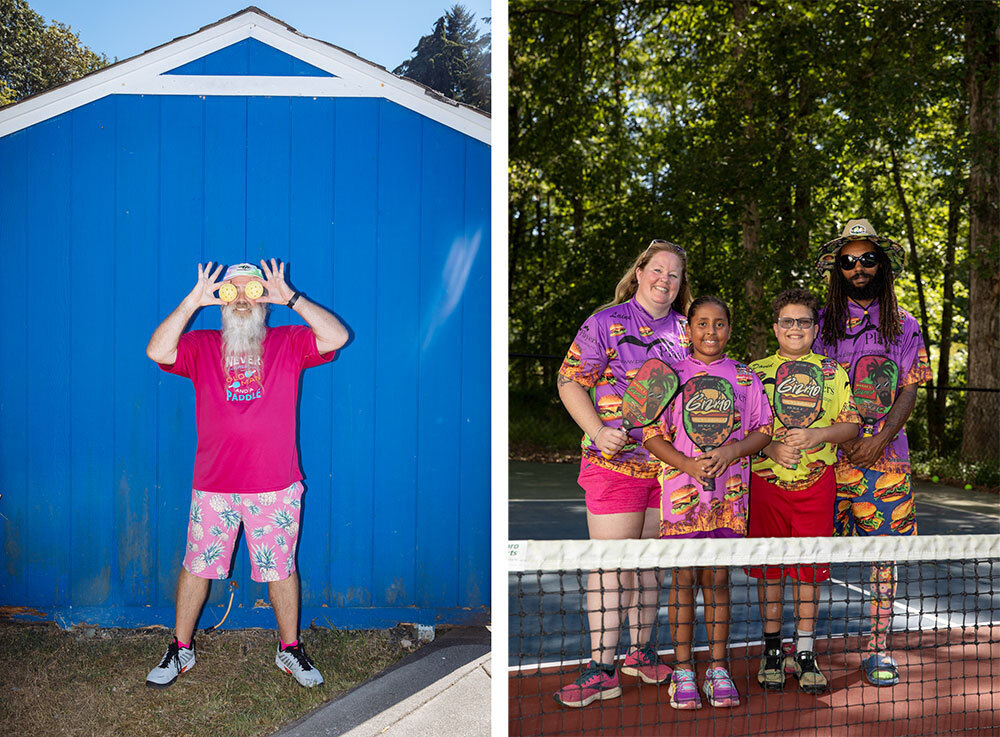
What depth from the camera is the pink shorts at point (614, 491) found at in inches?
119

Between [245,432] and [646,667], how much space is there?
1.78 meters

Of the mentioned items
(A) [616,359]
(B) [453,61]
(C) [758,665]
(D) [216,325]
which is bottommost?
(C) [758,665]

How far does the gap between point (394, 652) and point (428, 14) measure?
7.72ft

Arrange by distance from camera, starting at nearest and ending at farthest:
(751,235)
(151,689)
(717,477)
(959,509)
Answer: (151,689), (717,477), (959,509), (751,235)

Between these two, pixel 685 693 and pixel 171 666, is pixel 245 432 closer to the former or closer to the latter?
pixel 171 666

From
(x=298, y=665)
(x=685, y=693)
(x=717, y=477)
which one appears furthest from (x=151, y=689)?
(x=717, y=477)

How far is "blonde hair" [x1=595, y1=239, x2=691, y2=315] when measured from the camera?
3.15m

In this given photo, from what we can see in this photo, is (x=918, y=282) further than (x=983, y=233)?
Yes

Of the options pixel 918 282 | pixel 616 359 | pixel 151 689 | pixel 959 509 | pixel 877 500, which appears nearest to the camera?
pixel 151 689

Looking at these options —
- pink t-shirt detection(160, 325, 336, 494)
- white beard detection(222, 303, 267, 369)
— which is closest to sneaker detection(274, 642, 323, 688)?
pink t-shirt detection(160, 325, 336, 494)

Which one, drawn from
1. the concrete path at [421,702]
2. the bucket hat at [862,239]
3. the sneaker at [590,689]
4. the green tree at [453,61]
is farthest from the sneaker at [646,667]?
the green tree at [453,61]

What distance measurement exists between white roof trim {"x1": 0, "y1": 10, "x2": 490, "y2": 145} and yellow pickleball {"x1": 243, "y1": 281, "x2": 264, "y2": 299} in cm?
70

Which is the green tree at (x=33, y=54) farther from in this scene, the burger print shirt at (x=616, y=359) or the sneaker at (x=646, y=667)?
the sneaker at (x=646, y=667)

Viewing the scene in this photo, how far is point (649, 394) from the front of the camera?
2.99 meters
